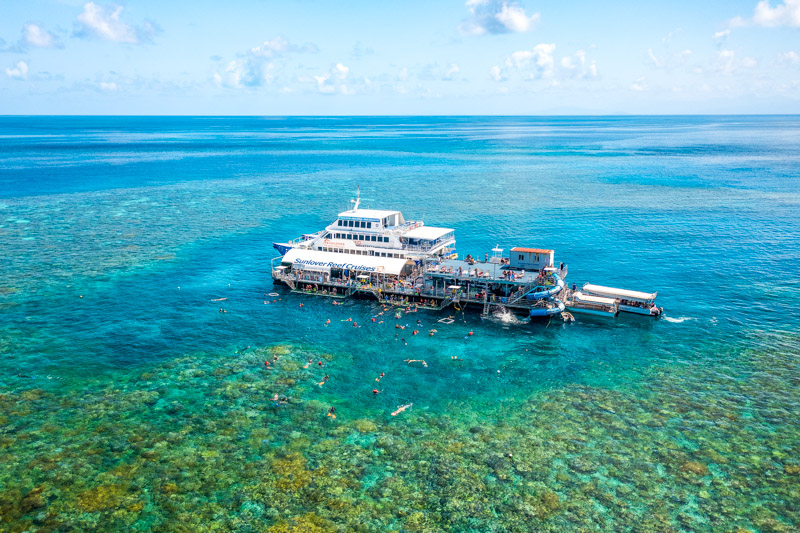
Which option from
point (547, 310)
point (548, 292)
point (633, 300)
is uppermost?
point (548, 292)

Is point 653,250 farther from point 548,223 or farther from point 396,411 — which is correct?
point 396,411

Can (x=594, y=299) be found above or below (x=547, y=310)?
above

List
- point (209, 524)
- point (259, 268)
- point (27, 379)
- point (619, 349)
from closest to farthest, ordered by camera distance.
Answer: point (209, 524) < point (27, 379) < point (619, 349) < point (259, 268)

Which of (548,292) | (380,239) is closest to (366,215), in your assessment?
(380,239)

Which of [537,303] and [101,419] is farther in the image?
[537,303]

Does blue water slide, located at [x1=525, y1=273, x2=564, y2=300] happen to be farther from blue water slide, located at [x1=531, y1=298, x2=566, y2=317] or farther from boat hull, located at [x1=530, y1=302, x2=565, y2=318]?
boat hull, located at [x1=530, y1=302, x2=565, y2=318]

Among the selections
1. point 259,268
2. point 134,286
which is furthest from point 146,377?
point 259,268

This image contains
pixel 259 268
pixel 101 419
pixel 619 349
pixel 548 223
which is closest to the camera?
pixel 101 419

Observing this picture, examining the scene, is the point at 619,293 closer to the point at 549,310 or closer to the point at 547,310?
the point at 549,310
